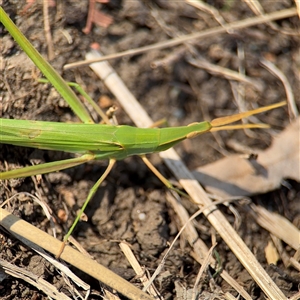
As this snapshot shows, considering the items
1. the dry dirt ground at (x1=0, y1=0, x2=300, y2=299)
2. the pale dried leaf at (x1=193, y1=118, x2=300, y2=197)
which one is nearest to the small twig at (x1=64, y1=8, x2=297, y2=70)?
the dry dirt ground at (x1=0, y1=0, x2=300, y2=299)

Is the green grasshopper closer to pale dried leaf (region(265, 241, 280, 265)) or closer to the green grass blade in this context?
the green grass blade

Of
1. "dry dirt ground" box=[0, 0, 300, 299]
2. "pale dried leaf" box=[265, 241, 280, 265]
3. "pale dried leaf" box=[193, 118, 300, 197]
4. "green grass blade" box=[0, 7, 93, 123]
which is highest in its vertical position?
"green grass blade" box=[0, 7, 93, 123]

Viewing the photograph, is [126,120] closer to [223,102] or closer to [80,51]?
[80,51]

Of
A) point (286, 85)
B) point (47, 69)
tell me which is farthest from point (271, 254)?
point (47, 69)

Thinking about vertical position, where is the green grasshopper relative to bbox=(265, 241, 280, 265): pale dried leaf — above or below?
above

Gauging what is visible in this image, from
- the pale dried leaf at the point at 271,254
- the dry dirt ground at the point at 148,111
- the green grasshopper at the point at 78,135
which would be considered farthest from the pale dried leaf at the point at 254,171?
the green grasshopper at the point at 78,135

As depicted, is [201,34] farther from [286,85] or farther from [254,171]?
[254,171]

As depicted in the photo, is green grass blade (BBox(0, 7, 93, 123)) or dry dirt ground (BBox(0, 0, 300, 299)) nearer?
green grass blade (BBox(0, 7, 93, 123))

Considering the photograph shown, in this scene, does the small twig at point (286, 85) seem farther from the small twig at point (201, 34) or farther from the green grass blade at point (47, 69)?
the green grass blade at point (47, 69)
